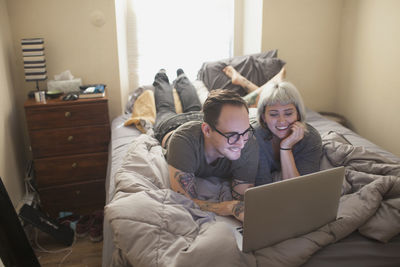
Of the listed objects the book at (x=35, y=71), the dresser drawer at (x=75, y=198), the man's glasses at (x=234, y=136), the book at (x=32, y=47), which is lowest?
the dresser drawer at (x=75, y=198)

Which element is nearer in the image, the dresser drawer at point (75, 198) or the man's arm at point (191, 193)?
the man's arm at point (191, 193)

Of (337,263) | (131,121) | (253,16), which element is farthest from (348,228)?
(253,16)

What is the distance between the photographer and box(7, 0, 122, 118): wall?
240 centimetres

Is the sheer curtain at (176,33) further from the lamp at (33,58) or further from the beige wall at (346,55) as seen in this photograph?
the lamp at (33,58)

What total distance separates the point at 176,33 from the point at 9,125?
1491 mm

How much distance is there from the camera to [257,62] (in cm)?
264

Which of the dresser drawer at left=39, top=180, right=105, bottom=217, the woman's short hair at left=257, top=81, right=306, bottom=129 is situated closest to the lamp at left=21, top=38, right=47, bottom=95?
the dresser drawer at left=39, top=180, right=105, bottom=217

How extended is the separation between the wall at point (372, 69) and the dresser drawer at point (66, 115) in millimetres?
1935

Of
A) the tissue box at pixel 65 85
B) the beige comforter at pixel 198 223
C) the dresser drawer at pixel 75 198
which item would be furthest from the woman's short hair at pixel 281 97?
the tissue box at pixel 65 85

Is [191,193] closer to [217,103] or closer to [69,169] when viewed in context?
[217,103]

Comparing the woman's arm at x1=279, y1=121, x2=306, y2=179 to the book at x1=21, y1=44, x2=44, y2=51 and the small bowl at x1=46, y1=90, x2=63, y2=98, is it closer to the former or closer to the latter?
the small bowl at x1=46, y1=90, x2=63, y2=98

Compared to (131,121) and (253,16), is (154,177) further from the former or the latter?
(253,16)

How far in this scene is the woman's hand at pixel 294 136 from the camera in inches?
61.1

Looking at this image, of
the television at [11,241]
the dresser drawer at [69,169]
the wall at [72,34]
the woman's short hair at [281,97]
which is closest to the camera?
the television at [11,241]
